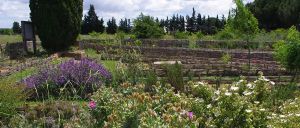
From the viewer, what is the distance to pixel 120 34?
28422mm

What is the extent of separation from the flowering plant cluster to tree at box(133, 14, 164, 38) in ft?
65.5

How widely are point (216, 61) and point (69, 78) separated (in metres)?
7.93

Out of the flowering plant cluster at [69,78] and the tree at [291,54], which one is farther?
the tree at [291,54]

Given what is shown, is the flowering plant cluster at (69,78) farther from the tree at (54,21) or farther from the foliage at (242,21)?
the tree at (54,21)

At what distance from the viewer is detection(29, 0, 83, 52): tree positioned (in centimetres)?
1928

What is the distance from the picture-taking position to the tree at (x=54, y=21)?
759 inches

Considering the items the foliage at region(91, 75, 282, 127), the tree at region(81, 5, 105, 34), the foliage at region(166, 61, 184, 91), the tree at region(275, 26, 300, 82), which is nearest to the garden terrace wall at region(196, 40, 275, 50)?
the tree at region(275, 26, 300, 82)

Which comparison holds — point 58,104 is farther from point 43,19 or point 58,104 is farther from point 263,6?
point 263,6

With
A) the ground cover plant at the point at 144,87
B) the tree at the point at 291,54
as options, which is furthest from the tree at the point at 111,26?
the tree at the point at 291,54

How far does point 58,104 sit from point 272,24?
42036 millimetres

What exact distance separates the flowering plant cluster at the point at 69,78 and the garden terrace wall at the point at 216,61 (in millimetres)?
2754

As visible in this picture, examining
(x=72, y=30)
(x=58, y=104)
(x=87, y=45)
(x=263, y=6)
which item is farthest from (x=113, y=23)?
(x=58, y=104)

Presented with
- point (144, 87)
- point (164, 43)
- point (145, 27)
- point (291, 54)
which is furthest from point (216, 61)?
point (145, 27)

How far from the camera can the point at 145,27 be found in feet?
99.0
